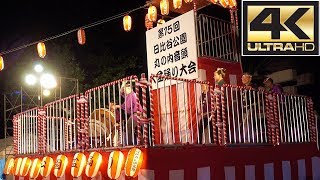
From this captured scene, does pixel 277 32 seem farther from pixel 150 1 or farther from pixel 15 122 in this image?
pixel 15 122

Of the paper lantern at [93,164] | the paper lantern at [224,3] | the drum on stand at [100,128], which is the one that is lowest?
the paper lantern at [93,164]

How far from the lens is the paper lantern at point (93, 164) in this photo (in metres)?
7.53

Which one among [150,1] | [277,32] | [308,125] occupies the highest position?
[150,1]

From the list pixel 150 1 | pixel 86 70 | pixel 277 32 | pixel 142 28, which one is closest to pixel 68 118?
pixel 150 1

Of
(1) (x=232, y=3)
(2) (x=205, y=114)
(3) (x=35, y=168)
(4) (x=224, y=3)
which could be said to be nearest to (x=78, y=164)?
(3) (x=35, y=168)

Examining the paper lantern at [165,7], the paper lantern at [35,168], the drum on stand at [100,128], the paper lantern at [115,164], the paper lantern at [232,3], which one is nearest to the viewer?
the paper lantern at [115,164]

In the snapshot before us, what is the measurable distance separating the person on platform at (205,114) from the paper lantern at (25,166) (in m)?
4.84

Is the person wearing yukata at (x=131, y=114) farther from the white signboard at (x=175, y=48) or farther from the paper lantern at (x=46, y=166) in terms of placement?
the paper lantern at (x=46, y=166)

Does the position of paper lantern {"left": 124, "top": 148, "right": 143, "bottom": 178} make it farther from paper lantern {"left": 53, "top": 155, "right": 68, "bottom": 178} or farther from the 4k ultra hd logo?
the 4k ultra hd logo

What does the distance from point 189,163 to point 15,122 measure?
6444 millimetres

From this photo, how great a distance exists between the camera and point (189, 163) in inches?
281

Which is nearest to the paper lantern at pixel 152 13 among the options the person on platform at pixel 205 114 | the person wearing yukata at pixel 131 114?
the person on platform at pixel 205 114

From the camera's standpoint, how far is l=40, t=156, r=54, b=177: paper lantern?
9.41 m

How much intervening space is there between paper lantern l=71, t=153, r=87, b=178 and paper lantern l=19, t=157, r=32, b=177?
9.42 ft
